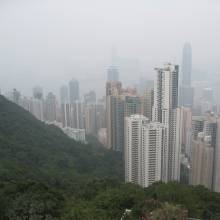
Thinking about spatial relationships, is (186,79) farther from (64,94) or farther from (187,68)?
(64,94)

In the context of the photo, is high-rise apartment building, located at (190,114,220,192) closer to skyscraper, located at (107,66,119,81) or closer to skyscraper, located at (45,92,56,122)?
skyscraper, located at (107,66,119,81)

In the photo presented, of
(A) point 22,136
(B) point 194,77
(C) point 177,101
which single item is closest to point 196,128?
(C) point 177,101

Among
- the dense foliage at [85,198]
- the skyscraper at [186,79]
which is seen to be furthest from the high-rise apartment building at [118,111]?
the dense foliage at [85,198]

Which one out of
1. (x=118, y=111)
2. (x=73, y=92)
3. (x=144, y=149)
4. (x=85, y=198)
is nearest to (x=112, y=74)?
(x=118, y=111)

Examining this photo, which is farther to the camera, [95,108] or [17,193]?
[95,108]

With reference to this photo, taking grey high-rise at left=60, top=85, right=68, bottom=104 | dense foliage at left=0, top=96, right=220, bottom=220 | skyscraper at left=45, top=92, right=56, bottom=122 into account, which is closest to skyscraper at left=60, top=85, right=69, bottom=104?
grey high-rise at left=60, top=85, right=68, bottom=104

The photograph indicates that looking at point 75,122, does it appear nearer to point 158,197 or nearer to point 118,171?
point 118,171

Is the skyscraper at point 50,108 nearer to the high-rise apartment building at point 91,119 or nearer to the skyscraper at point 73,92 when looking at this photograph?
the skyscraper at point 73,92
